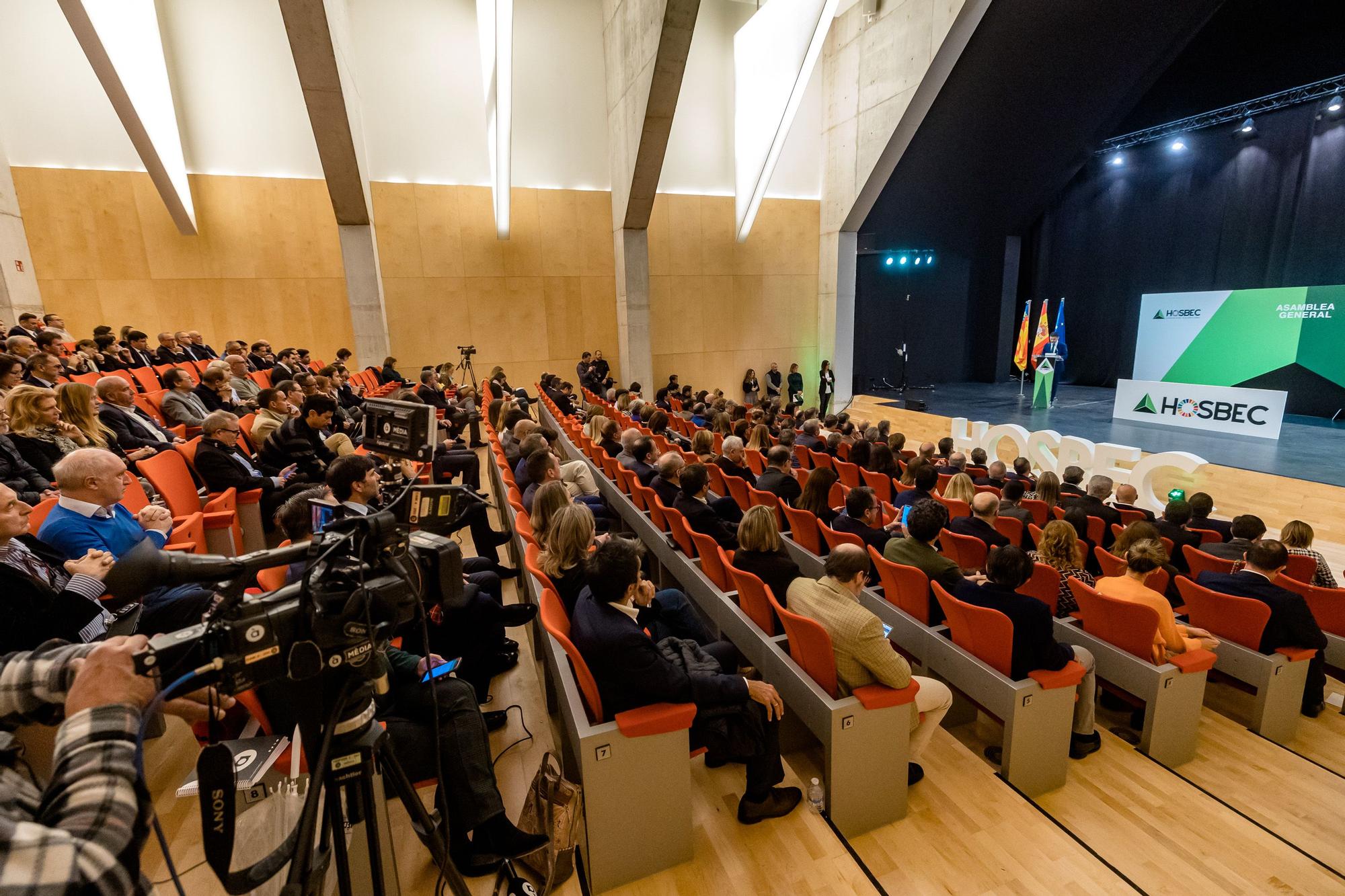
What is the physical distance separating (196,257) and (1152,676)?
12990 millimetres

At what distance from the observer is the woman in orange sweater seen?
8.90ft

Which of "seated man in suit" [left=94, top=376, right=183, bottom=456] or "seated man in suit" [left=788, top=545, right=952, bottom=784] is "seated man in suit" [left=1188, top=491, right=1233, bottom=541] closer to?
"seated man in suit" [left=788, top=545, right=952, bottom=784]

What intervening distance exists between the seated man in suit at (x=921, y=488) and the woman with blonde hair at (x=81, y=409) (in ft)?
16.2

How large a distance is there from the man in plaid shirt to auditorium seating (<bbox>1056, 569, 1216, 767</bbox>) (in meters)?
3.32

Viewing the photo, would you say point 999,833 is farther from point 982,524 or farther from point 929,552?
point 982,524

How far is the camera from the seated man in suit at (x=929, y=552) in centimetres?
295

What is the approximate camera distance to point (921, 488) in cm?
409

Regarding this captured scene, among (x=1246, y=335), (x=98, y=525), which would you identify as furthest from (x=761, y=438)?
(x=1246, y=335)

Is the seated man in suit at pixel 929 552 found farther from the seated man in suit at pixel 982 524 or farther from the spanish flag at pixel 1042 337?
the spanish flag at pixel 1042 337

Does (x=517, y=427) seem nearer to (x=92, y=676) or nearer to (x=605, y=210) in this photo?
(x=92, y=676)

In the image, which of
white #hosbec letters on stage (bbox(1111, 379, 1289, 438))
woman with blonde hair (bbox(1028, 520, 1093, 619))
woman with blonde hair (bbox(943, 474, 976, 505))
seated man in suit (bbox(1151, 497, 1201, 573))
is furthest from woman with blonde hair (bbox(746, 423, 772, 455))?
white #hosbec letters on stage (bbox(1111, 379, 1289, 438))

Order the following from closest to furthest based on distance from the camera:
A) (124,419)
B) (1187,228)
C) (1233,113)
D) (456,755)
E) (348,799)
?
1. (348,799)
2. (456,755)
3. (124,419)
4. (1233,113)
5. (1187,228)

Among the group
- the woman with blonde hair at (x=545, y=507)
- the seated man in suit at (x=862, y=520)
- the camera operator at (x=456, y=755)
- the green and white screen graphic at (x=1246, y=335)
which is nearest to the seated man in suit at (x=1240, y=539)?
the seated man in suit at (x=862, y=520)

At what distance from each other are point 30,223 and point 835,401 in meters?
14.3
